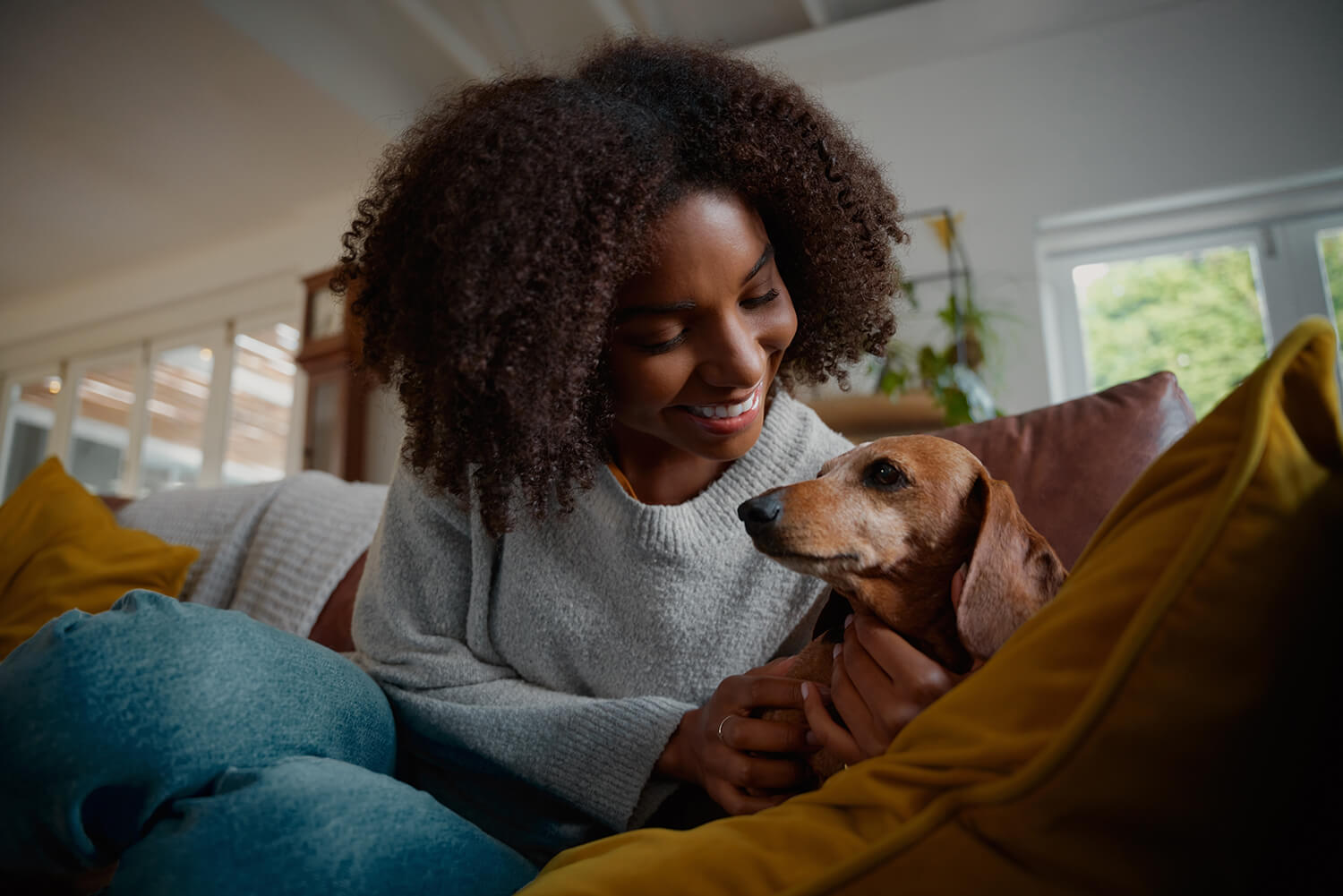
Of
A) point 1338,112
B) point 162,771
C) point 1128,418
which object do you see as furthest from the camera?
point 1338,112

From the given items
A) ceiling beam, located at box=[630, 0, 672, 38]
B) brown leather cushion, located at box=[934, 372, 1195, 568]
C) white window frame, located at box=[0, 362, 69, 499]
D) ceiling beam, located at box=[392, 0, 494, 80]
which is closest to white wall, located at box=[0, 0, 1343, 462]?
ceiling beam, located at box=[630, 0, 672, 38]

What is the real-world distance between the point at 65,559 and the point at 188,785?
3.58 feet

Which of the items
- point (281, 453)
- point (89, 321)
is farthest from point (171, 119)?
point (89, 321)

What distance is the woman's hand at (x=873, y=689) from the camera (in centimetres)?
59

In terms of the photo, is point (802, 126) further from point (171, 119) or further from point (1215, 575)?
point (171, 119)

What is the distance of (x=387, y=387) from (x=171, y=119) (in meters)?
3.55

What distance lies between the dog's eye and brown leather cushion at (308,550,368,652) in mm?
884

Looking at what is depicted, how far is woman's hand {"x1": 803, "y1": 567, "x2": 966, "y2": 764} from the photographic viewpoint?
587mm

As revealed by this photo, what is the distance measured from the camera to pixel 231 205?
4582 mm

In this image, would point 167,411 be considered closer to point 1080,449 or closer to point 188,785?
point 188,785

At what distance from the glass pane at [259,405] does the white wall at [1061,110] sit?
3.49 meters

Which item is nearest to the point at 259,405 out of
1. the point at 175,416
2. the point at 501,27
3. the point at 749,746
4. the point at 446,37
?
the point at 175,416

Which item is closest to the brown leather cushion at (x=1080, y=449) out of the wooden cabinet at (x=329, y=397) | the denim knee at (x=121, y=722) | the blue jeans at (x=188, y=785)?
the blue jeans at (x=188, y=785)

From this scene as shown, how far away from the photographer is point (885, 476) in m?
0.74
